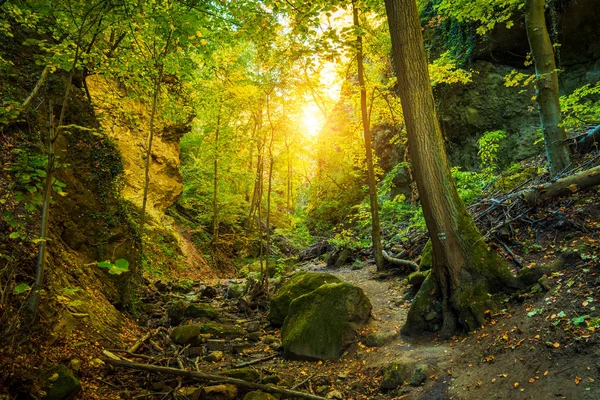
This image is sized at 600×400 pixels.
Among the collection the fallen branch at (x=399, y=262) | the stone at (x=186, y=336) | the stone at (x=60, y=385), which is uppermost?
the fallen branch at (x=399, y=262)

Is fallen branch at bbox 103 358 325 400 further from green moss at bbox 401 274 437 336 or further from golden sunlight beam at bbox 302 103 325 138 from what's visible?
golden sunlight beam at bbox 302 103 325 138

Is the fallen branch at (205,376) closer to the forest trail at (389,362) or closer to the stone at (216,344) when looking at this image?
the forest trail at (389,362)

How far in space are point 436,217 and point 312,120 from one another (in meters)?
9.39

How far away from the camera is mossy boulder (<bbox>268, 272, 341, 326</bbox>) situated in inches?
286

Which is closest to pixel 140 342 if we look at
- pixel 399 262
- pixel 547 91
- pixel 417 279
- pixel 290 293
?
pixel 290 293

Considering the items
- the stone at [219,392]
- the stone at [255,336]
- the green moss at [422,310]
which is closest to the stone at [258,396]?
the stone at [219,392]

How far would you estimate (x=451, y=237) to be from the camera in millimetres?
4859

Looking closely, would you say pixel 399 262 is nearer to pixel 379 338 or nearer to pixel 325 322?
pixel 379 338

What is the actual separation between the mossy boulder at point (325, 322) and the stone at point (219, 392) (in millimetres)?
1706

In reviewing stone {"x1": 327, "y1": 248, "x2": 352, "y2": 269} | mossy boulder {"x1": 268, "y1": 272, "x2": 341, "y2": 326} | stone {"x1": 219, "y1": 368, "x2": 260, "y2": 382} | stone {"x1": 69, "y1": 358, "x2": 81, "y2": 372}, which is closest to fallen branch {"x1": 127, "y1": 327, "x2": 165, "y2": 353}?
stone {"x1": 69, "y1": 358, "x2": 81, "y2": 372}

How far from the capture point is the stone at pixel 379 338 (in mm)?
5297

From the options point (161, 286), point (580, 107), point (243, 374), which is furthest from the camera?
point (161, 286)

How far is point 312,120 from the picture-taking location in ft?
44.0

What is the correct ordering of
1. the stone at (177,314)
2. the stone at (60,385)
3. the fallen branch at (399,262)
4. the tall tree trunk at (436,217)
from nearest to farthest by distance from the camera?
the stone at (60,385) → the tall tree trunk at (436,217) → the stone at (177,314) → the fallen branch at (399,262)
